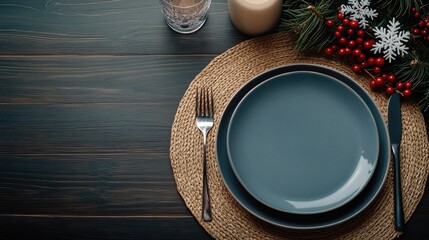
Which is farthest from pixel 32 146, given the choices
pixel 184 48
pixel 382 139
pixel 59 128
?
pixel 382 139

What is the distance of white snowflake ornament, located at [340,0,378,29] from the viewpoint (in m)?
0.83

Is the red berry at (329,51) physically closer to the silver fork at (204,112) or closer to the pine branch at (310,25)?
the pine branch at (310,25)

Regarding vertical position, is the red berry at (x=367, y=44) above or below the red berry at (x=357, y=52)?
above

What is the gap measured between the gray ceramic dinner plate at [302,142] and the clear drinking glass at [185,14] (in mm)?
167

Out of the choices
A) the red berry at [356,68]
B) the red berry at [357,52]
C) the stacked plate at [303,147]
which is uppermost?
the red berry at [357,52]

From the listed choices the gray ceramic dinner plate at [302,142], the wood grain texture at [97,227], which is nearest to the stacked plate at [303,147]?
the gray ceramic dinner plate at [302,142]

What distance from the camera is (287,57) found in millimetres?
865

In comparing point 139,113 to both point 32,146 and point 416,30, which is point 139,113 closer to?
point 32,146

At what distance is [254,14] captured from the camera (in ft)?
2.72

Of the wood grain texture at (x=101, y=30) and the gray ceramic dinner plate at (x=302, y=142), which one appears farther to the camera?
the wood grain texture at (x=101, y=30)

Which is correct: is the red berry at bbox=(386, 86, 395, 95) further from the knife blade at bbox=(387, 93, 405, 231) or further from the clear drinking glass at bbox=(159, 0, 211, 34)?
the clear drinking glass at bbox=(159, 0, 211, 34)

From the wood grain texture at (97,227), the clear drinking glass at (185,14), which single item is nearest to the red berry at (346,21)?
the clear drinking glass at (185,14)

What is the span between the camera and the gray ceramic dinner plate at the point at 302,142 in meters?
0.79

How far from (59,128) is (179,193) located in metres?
0.23
